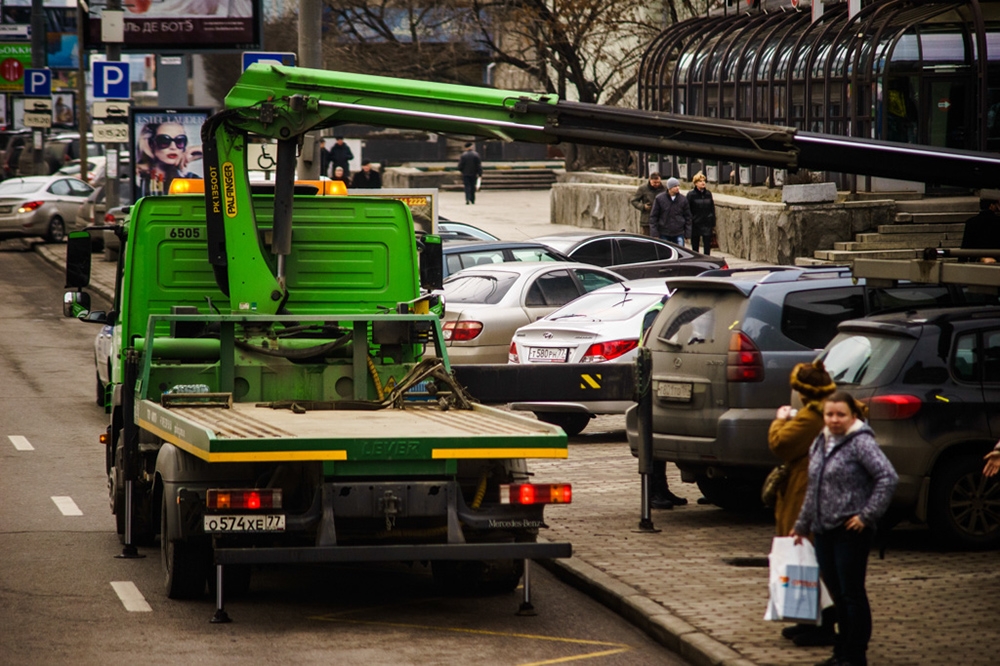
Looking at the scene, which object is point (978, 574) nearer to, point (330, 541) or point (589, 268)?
point (330, 541)

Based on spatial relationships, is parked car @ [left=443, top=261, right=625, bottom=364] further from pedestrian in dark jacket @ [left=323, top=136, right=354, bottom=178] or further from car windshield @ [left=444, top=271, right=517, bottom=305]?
pedestrian in dark jacket @ [left=323, top=136, right=354, bottom=178]

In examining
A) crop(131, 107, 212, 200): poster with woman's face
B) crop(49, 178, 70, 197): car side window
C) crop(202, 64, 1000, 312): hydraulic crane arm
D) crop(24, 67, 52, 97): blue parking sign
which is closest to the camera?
crop(202, 64, 1000, 312): hydraulic crane arm

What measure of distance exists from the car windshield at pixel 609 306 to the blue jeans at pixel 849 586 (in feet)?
28.2

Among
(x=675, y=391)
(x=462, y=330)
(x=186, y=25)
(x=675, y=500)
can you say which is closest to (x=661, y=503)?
(x=675, y=500)

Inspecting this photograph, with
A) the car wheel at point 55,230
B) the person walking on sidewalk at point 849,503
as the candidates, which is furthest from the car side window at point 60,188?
the person walking on sidewalk at point 849,503

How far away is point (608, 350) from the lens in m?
15.6

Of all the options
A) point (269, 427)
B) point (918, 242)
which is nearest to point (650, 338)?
point (269, 427)

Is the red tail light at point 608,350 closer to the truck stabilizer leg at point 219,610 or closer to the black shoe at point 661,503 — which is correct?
the black shoe at point 661,503

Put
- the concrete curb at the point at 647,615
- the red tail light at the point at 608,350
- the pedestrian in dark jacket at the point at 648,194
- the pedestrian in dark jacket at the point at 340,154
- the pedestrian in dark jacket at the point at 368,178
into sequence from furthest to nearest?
1. the pedestrian in dark jacket at the point at 340,154
2. the pedestrian in dark jacket at the point at 368,178
3. the pedestrian in dark jacket at the point at 648,194
4. the red tail light at the point at 608,350
5. the concrete curb at the point at 647,615

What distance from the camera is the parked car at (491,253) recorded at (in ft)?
73.4

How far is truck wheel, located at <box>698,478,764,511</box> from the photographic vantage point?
1214 cm

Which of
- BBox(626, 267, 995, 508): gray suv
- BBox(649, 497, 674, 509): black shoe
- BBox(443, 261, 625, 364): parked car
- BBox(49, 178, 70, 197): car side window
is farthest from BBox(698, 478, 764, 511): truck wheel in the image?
BBox(49, 178, 70, 197): car side window

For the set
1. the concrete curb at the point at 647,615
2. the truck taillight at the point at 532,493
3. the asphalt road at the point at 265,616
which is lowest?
the asphalt road at the point at 265,616

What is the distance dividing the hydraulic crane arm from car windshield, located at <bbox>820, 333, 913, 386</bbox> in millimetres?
1107
